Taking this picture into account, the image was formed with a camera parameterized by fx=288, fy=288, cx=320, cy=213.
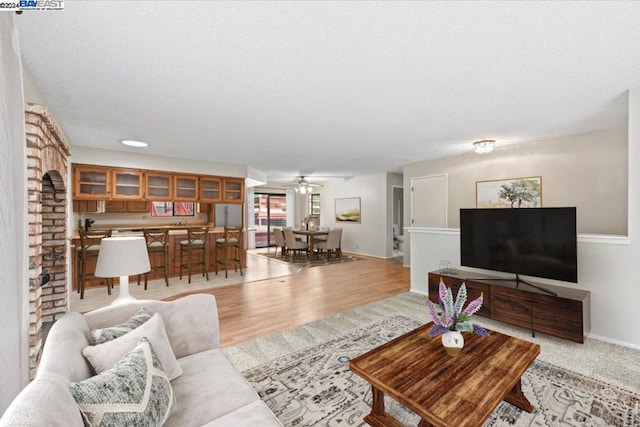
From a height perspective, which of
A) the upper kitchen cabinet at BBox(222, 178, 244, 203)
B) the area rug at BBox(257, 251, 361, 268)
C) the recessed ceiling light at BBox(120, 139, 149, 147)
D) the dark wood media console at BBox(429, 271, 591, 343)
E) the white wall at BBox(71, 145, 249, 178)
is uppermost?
the recessed ceiling light at BBox(120, 139, 149, 147)

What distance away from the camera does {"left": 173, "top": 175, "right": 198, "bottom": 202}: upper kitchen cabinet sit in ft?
18.4

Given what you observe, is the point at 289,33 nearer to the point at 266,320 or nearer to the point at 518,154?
the point at 266,320

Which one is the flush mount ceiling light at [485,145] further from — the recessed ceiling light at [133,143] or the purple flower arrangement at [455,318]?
the recessed ceiling light at [133,143]

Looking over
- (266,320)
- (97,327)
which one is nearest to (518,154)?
(266,320)

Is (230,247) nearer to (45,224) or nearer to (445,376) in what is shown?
(45,224)

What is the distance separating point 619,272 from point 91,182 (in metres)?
7.13

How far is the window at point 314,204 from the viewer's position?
1030 cm

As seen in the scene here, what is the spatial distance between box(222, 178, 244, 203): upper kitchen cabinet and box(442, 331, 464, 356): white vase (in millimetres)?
5362

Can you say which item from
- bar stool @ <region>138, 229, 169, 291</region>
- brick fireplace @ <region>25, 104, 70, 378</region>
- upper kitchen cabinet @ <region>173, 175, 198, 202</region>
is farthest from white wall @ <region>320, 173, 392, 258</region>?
brick fireplace @ <region>25, 104, 70, 378</region>

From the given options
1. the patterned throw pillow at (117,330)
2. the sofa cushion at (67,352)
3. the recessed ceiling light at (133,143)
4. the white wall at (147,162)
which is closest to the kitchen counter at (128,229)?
the white wall at (147,162)

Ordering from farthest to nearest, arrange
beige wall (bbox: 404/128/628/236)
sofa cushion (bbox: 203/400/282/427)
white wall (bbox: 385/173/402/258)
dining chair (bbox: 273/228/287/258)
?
dining chair (bbox: 273/228/287/258)
white wall (bbox: 385/173/402/258)
beige wall (bbox: 404/128/628/236)
sofa cushion (bbox: 203/400/282/427)

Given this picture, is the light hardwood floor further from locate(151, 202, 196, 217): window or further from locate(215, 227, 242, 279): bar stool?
locate(151, 202, 196, 217): window

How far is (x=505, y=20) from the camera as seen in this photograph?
1.55 metres

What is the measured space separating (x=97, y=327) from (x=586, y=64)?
357cm
